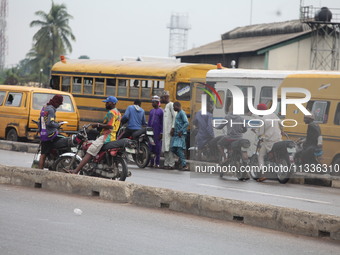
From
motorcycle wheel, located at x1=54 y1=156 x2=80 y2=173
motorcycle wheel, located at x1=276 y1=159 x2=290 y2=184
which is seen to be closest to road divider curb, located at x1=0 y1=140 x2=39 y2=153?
motorcycle wheel, located at x1=276 y1=159 x2=290 y2=184

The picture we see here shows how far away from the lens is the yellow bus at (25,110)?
2130 cm

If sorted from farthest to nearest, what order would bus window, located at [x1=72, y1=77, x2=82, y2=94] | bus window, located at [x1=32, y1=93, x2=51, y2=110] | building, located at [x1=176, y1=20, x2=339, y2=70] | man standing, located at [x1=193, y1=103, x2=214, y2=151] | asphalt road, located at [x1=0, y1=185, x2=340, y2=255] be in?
1. building, located at [x1=176, y1=20, x2=339, y2=70]
2. bus window, located at [x1=72, y1=77, x2=82, y2=94]
3. bus window, located at [x1=32, y1=93, x2=51, y2=110]
4. man standing, located at [x1=193, y1=103, x2=214, y2=151]
5. asphalt road, located at [x1=0, y1=185, x2=340, y2=255]

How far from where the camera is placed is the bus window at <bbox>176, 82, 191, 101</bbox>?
75.5 ft

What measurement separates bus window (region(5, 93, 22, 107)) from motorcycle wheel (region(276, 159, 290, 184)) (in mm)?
8805

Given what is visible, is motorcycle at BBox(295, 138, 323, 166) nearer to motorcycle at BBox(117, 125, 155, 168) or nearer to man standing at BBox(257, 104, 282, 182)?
Answer: man standing at BBox(257, 104, 282, 182)

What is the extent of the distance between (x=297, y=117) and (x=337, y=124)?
0.92 meters

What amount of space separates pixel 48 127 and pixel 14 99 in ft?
31.1

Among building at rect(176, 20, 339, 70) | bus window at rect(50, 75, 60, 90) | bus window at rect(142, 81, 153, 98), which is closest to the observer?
bus window at rect(142, 81, 153, 98)

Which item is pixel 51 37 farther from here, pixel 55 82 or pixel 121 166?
pixel 121 166

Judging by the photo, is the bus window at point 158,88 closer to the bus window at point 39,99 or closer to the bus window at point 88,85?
the bus window at point 88,85

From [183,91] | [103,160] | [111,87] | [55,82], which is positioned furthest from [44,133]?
[55,82]

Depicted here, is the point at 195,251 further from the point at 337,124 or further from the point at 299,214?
the point at 337,124

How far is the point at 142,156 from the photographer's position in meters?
17.5

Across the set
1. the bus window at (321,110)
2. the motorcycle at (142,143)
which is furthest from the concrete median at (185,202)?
the bus window at (321,110)
